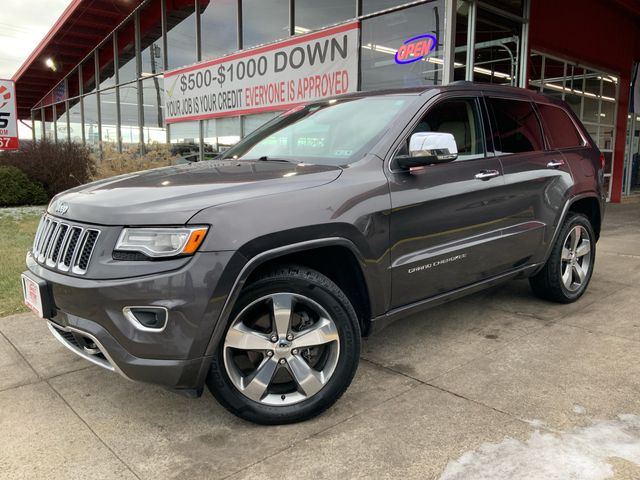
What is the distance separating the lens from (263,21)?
11570 millimetres

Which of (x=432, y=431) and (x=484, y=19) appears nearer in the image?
(x=432, y=431)

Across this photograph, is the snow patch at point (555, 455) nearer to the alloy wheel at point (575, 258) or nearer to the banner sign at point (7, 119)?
the alloy wheel at point (575, 258)

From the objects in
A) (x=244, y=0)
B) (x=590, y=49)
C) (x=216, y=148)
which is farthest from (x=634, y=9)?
(x=216, y=148)

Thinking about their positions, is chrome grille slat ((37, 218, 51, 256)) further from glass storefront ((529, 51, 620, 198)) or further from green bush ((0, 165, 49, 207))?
green bush ((0, 165, 49, 207))

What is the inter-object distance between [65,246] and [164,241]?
61 cm

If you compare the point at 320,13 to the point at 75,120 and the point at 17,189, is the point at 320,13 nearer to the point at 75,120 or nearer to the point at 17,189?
the point at 17,189

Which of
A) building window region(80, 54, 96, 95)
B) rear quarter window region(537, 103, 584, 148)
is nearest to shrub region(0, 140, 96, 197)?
building window region(80, 54, 96, 95)

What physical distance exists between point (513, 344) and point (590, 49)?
969 cm

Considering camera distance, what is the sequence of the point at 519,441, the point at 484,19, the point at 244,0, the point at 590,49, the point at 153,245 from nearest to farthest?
the point at 153,245
the point at 519,441
the point at 484,19
the point at 590,49
the point at 244,0

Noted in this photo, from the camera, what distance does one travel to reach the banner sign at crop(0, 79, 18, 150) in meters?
13.9

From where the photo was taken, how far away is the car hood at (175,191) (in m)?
2.36

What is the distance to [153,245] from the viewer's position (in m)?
2.32

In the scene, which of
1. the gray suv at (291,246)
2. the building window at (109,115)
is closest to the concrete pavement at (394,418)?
the gray suv at (291,246)

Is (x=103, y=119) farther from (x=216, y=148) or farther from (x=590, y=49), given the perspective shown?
(x=590, y=49)
